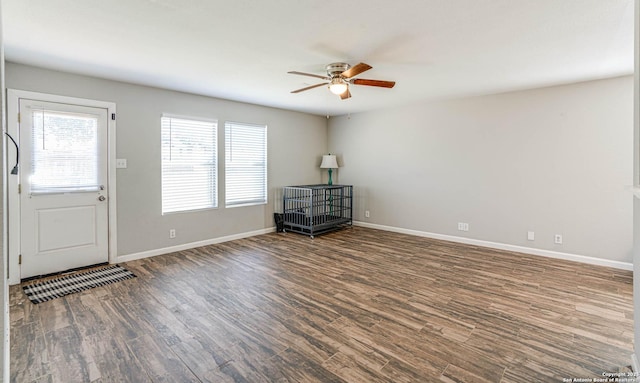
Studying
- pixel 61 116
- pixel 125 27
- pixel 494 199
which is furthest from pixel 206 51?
pixel 494 199

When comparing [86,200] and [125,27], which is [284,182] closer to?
[86,200]

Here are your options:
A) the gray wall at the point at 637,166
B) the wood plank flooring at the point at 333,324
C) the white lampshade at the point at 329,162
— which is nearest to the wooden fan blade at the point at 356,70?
the gray wall at the point at 637,166

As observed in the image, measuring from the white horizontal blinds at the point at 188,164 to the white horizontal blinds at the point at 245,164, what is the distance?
0.27m

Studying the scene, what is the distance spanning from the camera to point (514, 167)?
4.73 m

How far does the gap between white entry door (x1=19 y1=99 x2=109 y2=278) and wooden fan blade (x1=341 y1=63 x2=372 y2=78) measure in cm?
320

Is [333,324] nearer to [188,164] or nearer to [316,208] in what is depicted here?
[188,164]

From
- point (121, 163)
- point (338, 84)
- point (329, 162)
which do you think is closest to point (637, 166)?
point (338, 84)

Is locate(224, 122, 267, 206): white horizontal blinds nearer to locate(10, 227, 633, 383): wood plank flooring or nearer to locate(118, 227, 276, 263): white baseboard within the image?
locate(118, 227, 276, 263): white baseboard

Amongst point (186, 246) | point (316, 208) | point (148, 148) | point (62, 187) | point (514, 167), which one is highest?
point (148, 148)

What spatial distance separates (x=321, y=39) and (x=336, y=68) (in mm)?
620

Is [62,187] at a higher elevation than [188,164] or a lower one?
lower

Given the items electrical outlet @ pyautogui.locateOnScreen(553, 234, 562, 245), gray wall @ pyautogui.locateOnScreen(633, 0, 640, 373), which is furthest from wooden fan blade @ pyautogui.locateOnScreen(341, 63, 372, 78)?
electrical outlet @ pyautogui.locateOnScreen(553, 234, 562, 245)

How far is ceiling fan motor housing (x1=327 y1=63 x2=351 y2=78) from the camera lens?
3406mm

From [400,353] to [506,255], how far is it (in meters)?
3.22
